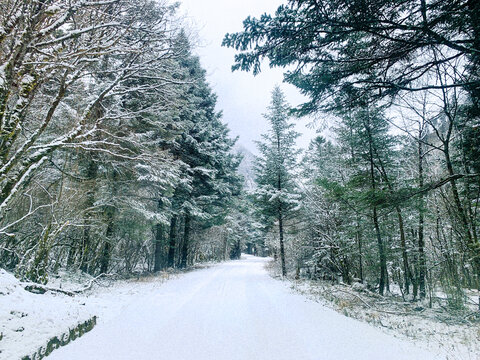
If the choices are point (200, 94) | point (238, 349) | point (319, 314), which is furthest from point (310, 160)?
point (238, 349)

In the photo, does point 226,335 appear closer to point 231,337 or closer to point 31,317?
point 231,337

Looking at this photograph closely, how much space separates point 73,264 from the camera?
8875 millimetres

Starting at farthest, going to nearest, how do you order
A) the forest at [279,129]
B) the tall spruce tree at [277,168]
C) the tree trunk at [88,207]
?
the tall spruce tree at [277,168], the tree trunk at [88,207], the forest at [279,129]

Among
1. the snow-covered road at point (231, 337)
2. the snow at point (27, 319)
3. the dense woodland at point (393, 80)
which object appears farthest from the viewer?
the dense woodland at point (393, 80)

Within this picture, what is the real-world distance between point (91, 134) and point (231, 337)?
18.7 feet

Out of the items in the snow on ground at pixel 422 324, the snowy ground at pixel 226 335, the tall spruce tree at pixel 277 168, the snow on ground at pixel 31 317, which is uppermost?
the tall spruce tree at pixel 277 168

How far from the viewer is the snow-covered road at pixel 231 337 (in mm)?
2961

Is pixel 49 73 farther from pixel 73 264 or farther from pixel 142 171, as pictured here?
pixel 73 264

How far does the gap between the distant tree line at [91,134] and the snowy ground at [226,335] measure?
9.07ft

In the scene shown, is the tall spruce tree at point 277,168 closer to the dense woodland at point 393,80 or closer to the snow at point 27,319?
the dense woodland at point 393,80

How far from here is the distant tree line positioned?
3949 millimetres

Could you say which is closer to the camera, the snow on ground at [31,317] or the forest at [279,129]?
the snow on ground at [31,317]

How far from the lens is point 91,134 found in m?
5.73

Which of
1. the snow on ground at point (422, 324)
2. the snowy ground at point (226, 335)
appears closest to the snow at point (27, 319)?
Answer: the snowy ground at point (226, 335)
